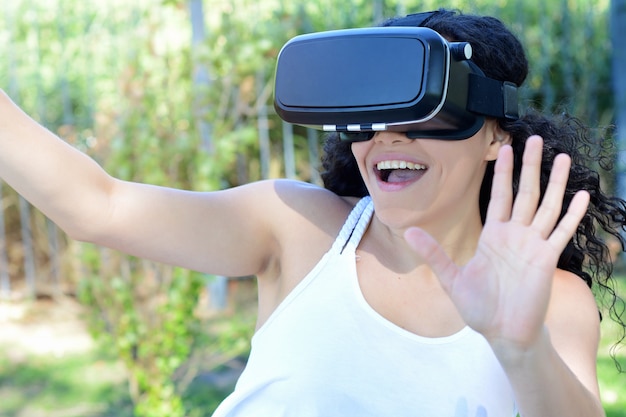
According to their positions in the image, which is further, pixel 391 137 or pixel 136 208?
pixel 136 208

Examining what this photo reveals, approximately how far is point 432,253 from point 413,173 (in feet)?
1.17

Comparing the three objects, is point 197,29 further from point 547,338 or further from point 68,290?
point 547,338

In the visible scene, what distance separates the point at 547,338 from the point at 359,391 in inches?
16.2

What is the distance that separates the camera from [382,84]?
4.89 ft

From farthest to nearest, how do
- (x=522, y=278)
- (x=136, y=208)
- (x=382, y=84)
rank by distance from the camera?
(x=136, y=208)
(x=382, y=84)
(x=522, y=278)

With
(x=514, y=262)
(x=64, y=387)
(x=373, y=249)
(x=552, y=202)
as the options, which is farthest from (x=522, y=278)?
(x=64, y=387)

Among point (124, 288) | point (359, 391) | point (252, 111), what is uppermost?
point (359, 391)

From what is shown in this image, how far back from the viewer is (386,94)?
58.6 inches

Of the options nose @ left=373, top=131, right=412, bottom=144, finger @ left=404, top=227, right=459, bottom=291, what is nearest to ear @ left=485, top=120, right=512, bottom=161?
nose @ left=373, top=131, right=412, bottom=144

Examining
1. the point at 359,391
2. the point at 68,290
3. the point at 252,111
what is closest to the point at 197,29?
the point at 252,111

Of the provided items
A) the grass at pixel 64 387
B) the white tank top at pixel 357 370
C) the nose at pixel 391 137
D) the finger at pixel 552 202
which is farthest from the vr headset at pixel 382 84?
the grass at pixel 64 387

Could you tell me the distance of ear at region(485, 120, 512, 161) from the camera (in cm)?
179

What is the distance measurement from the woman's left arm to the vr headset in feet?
0.59

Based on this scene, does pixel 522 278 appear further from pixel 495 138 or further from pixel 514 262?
pixel 495 138
